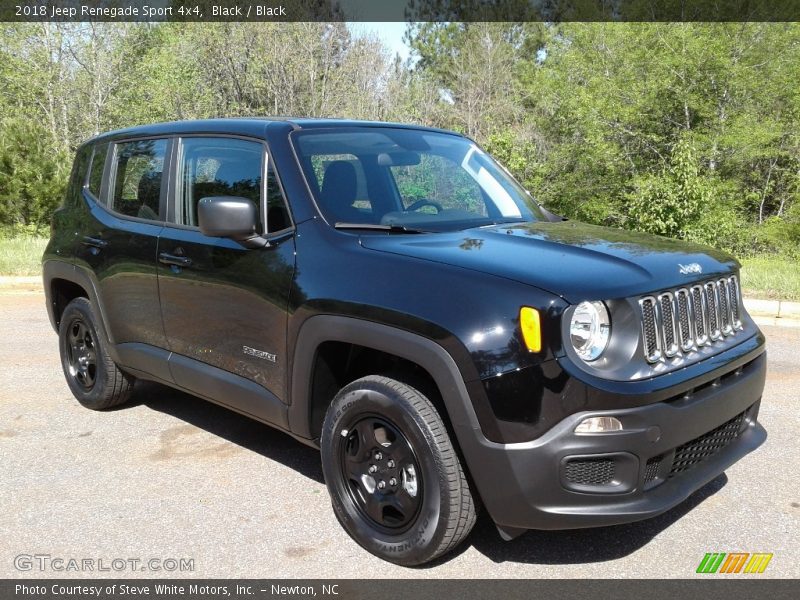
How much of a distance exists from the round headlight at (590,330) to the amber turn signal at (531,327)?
0.45ft

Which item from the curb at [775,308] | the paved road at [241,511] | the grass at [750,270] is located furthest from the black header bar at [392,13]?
the paved road at [241,511]

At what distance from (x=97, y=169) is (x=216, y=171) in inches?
58.5

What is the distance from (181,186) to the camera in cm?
437

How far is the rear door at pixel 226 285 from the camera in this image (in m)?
3.66

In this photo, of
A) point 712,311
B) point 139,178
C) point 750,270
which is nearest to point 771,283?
point 750,270

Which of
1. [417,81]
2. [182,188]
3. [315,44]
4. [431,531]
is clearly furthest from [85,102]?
[431,531]

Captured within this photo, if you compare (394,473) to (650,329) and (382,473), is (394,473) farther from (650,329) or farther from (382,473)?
(650,329)

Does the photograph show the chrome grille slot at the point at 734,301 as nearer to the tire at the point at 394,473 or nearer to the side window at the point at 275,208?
the tire at the point at 394,473

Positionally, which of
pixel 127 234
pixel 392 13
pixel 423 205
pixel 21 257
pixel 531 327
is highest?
pixel 392 13

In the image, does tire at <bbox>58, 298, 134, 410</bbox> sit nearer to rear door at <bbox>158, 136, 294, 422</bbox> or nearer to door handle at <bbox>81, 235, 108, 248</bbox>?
Result: door handle at <bbox>81, 235, 108, 248</bbox>

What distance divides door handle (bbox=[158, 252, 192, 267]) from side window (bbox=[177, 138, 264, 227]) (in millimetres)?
195

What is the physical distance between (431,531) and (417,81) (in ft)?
111

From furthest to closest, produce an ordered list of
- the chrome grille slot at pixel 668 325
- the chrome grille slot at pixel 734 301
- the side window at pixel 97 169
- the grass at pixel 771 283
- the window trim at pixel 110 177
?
the grass at pixel 771 283, the side window at pixel 97 169, the window trim at pixel 110 177, the chrome grille slot at pixel 734 301, the chrome grille slot at pixel 668 325

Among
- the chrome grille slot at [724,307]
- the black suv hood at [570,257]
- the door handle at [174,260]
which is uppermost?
the black suv hood at [570,257]
